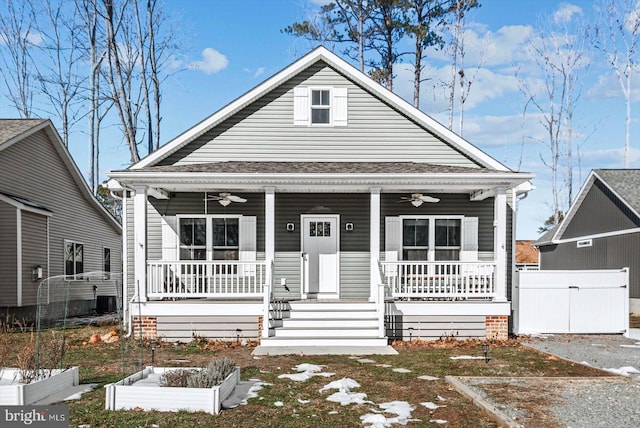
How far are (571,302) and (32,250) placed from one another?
15.1 m

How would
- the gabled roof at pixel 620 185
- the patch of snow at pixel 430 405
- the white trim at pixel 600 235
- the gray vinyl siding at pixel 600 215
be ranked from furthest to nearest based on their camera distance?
1. the gray vinyl siding at pixel 600 215
2. the white trim at pixel 600 235
3. the gabled roof at pixel 620 185
4. the patch of snow at pixel 430 405

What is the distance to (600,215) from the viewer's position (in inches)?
822

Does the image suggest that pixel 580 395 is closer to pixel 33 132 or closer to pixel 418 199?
pixel 418 199

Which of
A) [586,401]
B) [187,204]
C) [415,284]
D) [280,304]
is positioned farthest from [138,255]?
[586,401]

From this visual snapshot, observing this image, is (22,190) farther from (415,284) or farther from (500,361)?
(500,361)

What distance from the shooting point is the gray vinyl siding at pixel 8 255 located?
554 inches

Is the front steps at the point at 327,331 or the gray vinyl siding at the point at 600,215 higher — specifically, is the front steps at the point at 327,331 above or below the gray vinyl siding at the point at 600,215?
below

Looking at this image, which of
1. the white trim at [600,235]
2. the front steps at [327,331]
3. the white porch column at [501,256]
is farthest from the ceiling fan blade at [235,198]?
the white trim at [600,235]

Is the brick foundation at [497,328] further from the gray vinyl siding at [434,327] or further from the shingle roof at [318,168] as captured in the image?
the shingle roof at [318,168]

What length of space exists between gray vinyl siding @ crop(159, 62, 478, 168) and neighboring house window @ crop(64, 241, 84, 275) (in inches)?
342

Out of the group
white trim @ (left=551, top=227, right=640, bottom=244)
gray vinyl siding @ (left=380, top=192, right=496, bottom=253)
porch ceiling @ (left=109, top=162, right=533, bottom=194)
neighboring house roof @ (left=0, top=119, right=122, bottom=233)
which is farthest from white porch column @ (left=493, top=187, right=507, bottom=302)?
neighboring house roof @ (left=0, top=119, right=122, bottom=233)

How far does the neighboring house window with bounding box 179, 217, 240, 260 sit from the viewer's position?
40.0 ft

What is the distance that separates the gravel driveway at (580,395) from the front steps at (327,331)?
3.02 m

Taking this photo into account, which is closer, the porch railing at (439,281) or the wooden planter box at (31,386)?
the wooden planter box at (31,386)
